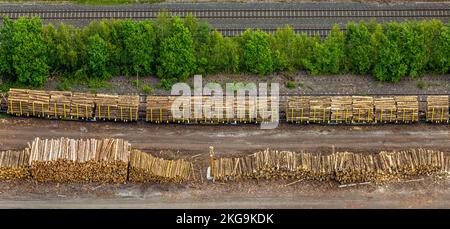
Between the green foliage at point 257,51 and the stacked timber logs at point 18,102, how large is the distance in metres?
15.8

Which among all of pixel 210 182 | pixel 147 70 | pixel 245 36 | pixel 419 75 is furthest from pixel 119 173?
pixel 419 75

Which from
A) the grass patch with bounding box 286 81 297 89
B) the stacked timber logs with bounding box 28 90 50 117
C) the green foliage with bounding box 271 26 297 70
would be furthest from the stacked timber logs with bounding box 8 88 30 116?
the grass patch with bounding box 286 81 297 89

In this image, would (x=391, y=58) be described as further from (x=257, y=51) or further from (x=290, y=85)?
(x=257, y=51)

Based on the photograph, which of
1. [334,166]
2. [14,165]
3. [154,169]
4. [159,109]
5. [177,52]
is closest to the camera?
[14,165]

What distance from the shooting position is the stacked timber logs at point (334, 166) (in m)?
56.4

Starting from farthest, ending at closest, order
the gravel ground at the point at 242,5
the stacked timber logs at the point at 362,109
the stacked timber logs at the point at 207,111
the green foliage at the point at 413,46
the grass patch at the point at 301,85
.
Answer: the gravel ground at the point at 242,5 → the grass patch at the point at 301,85 → the green foliage at the point at 413,46 → the stacked timber logs at the point at 362,109 → the stacked timber logs at the point at 207,111

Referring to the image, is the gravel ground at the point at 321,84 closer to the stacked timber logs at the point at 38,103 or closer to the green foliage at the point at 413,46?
the green foliage at the point at 413,46

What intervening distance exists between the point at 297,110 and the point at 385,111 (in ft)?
20.0

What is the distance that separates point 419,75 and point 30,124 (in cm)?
2830

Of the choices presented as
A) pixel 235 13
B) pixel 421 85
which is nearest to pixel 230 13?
pixel 235 13

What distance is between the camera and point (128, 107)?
60.2 metres

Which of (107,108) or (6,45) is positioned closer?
(107,108)

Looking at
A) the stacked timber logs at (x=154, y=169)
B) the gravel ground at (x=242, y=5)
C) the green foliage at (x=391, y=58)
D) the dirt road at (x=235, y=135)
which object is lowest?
the stacked timber logs at (x=154, y=169)

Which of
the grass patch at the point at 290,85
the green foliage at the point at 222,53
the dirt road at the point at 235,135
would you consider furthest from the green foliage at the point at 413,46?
the green foliage at the point at 222,53
